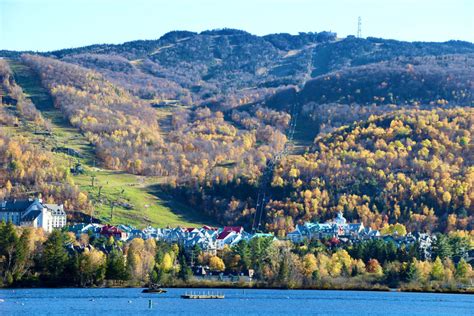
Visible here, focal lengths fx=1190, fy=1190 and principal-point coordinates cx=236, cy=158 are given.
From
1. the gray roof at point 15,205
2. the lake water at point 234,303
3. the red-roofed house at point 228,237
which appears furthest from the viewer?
the gray roof at point 15,205

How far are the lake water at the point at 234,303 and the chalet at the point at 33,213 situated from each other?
52.4 meters

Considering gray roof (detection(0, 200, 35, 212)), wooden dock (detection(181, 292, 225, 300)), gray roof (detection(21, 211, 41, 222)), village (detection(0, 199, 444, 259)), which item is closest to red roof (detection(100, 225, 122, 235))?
village (detection(0, 199, 444, 259))

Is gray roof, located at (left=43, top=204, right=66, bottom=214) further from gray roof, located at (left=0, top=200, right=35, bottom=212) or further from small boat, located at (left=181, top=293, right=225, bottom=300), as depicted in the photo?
small boat, located at (left=181, top=293, right=225, bottom=300)

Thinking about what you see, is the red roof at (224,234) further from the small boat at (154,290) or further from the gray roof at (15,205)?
the small boat at (154,290)

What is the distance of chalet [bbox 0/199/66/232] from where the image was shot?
179125 mm

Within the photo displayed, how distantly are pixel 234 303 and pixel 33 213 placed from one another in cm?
7339

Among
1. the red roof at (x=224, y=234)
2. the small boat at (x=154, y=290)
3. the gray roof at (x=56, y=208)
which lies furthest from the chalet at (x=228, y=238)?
the small boat at (x=154, y=290)

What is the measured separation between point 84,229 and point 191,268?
29.3 m

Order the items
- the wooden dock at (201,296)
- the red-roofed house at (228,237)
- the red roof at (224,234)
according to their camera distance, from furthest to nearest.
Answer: the red roof at (224,234) → the red-roofed house at (228,237) → the wooden dock at (201,296)

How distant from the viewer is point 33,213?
180750 millimetres

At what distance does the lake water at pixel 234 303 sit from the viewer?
10256cm

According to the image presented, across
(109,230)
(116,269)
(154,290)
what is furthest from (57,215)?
(154,290)

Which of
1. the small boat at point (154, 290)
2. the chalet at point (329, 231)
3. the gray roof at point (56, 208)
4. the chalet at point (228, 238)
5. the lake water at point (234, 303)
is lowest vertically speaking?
the small boat at point (154, 290)

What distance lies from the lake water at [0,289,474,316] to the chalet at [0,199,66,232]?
52.4m
